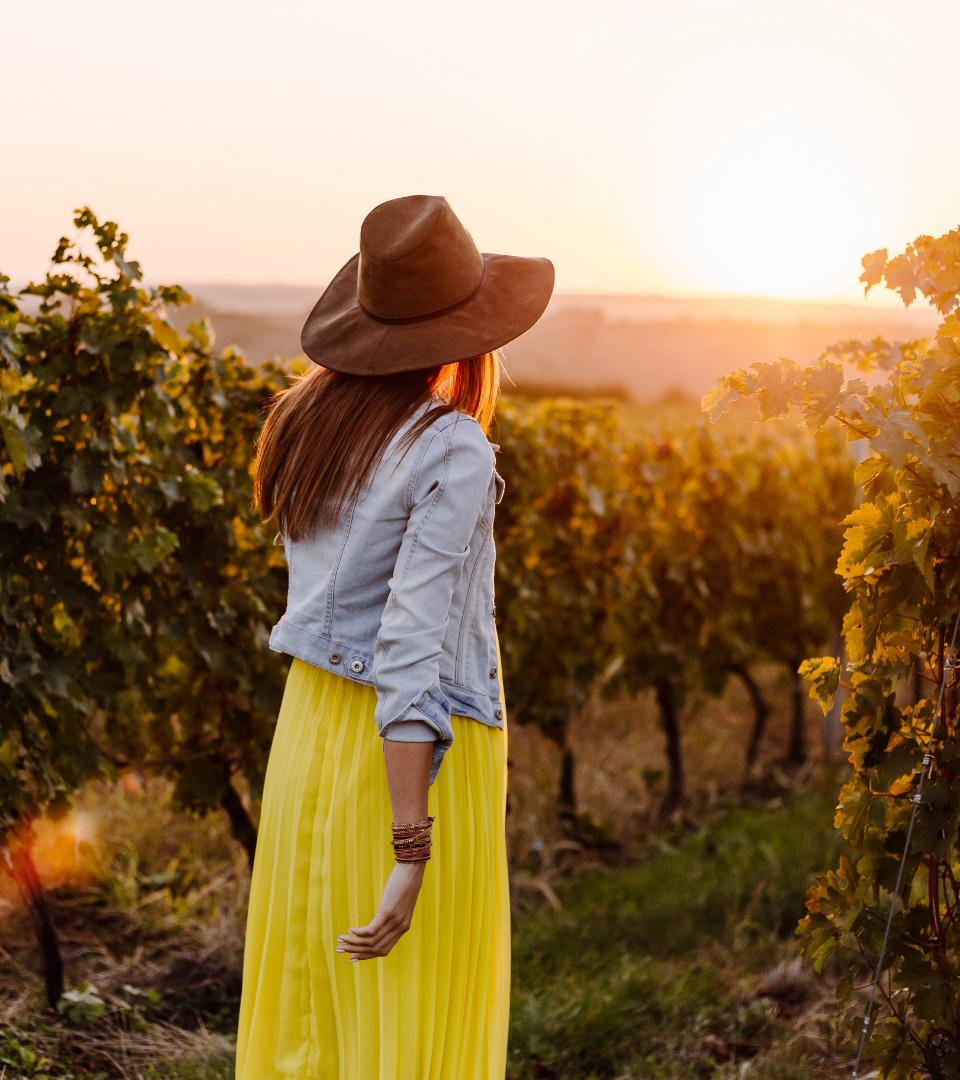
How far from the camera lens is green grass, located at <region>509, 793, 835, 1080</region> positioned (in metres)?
3.48

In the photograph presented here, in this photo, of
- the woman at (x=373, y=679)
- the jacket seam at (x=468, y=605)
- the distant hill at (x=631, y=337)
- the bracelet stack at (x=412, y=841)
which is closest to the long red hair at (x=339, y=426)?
the woman at (x=373, y=679)

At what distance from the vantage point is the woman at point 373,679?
1.92 metres

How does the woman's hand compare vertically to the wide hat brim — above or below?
below

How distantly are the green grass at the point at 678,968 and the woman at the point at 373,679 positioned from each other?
4.94ft

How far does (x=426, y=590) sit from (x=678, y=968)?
2.83 metres

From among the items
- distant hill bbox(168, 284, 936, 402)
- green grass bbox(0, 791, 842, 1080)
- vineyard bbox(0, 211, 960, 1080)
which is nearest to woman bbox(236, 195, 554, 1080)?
vineyard bbox(0, 211, 960, 1080)

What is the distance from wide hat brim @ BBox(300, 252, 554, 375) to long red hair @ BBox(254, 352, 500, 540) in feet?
0.12

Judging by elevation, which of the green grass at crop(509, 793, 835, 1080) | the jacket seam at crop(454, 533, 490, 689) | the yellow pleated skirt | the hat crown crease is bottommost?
the green grass at crop(509, 793, 835, 1080)

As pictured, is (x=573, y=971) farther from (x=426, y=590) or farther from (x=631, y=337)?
(x=631, y=337)

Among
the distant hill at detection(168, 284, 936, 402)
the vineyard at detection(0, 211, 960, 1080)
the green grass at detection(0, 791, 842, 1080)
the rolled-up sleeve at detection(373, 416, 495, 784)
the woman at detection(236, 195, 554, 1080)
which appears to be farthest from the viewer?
the distant hill at detection(168, 284, 936, 402)

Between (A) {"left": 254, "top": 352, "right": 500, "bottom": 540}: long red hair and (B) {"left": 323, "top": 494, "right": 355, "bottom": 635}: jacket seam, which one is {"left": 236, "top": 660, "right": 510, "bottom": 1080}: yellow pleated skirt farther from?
(A) {"left": 254, "top": 352, "right": 500, "bottom": 540}: long red hair

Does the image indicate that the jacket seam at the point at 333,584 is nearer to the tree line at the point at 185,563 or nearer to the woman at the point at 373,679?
the woman at the point at 373,679

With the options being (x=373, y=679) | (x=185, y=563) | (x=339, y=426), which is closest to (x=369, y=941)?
(x=373, y=679)

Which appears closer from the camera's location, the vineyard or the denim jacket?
the denim jacket
